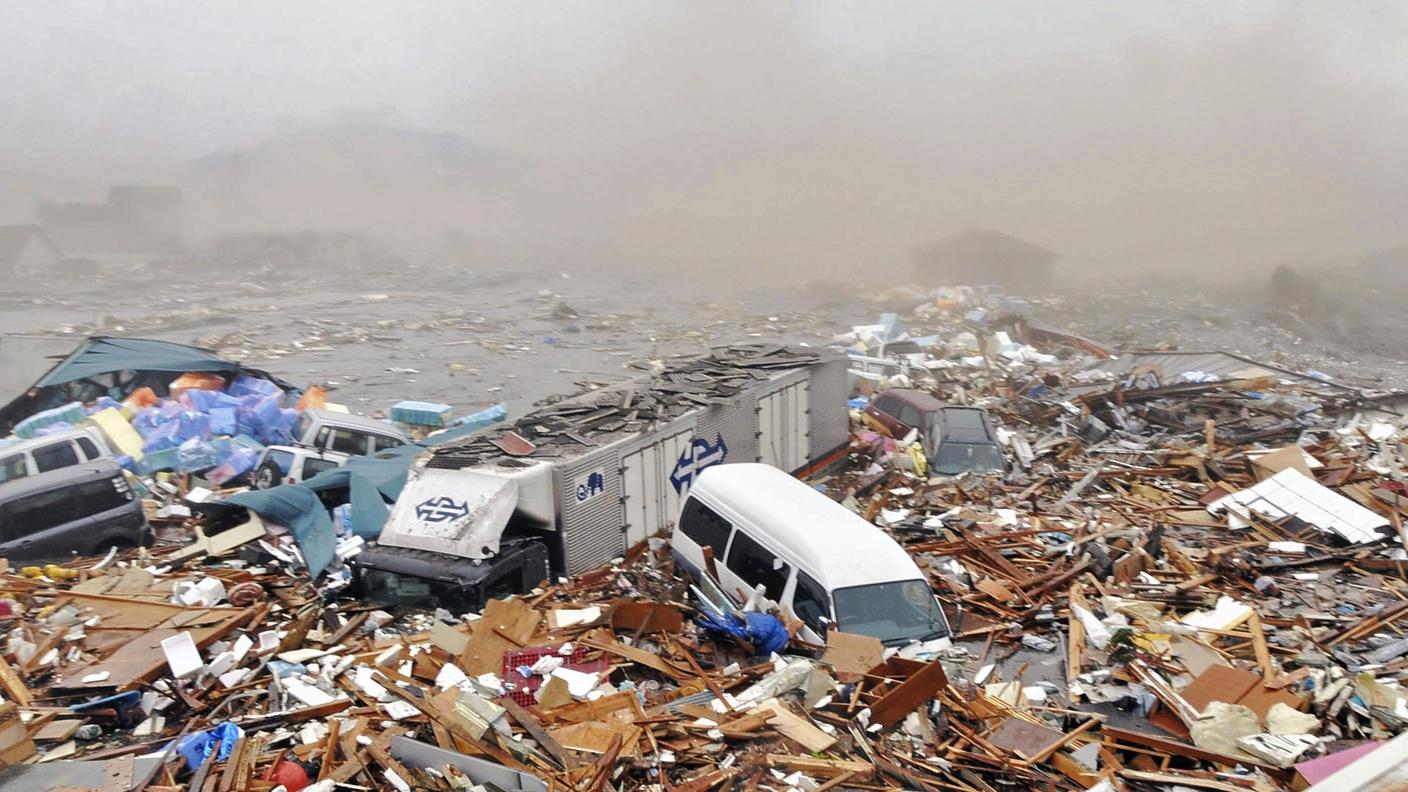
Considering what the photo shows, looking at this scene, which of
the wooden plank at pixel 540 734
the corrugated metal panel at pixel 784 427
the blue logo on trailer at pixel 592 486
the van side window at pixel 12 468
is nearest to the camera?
the wooden plank at pixel 540 734

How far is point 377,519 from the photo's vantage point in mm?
8594

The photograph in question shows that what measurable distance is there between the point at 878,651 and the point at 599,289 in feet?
115

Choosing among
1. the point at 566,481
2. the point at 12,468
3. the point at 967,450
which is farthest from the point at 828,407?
the point at 12,468

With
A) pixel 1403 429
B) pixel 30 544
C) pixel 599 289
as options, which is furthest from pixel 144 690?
pixel 599 289

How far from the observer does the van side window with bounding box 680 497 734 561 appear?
740 centimetres

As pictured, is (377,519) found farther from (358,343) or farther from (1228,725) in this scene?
(358,343)

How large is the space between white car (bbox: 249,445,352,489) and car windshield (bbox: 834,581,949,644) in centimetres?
668

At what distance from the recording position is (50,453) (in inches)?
396

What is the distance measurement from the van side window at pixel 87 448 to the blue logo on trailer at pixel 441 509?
5373 millimetres

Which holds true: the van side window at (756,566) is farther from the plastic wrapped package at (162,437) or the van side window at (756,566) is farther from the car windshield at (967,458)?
the plastic wrapped package at (162,437)

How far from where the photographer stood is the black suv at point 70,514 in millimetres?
8383

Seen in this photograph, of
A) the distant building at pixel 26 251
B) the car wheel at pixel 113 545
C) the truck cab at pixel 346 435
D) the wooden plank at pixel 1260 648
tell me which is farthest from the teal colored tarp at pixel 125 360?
the distant building at pixel 26 251

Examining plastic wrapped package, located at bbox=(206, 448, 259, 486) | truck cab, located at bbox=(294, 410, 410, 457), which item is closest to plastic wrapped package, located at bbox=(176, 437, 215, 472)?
plastic wrapped package, located at bbox=(206, 448, 259, 486)

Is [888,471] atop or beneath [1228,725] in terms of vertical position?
beneath
